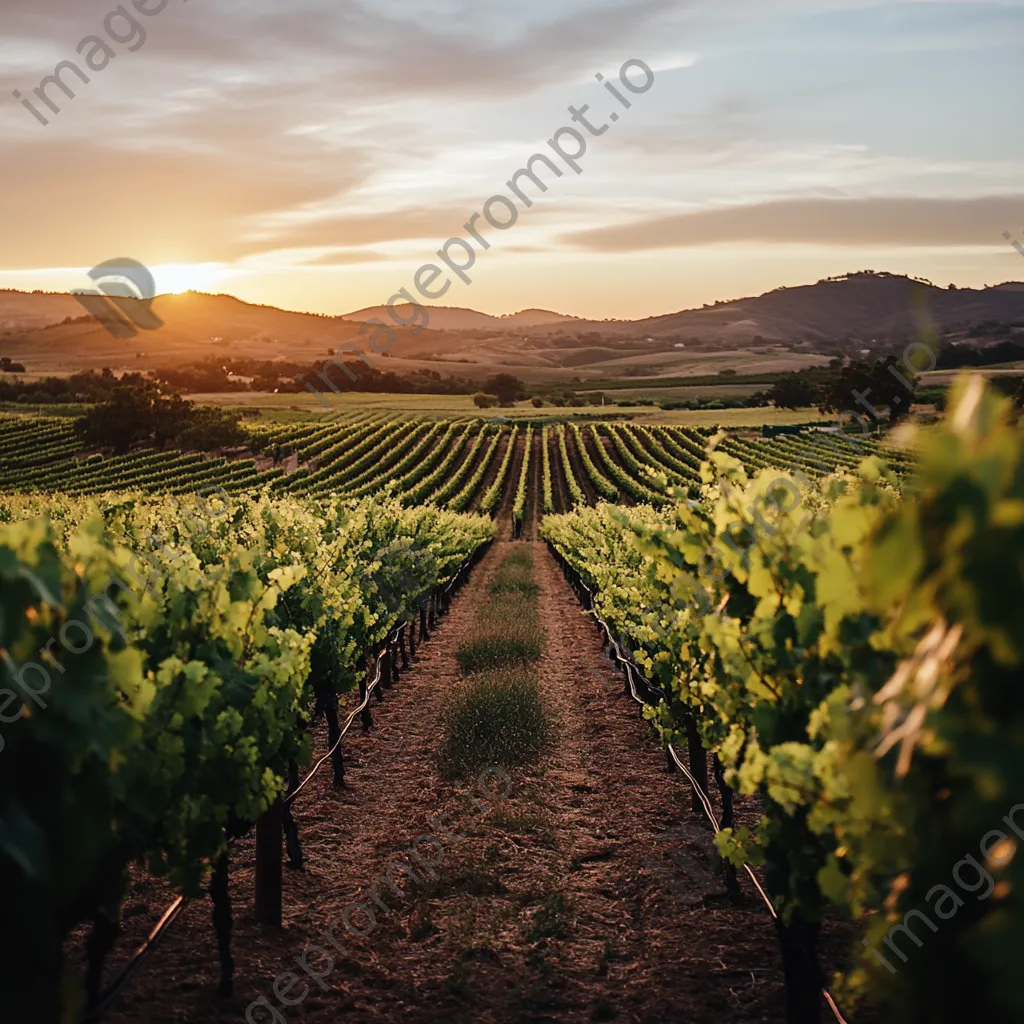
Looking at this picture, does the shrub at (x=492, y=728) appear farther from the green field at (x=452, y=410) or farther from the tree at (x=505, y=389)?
the tree at (x=505, y=389)

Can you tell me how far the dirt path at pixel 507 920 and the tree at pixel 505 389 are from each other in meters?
114

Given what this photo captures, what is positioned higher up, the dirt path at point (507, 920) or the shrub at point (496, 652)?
the dirt path at point (507, 920)

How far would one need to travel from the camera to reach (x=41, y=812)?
316 centimetres

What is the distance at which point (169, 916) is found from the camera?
562 centimetres

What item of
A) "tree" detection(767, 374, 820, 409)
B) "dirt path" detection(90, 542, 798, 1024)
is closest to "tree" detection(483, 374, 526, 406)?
"tree" detection(767, 374, 820, 409)

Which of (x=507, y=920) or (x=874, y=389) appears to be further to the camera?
(x=874, y=389)

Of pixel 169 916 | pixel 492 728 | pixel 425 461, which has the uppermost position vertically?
pixel 169 916

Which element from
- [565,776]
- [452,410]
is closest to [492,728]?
[565,776]

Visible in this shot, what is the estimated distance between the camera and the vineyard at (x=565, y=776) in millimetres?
2238

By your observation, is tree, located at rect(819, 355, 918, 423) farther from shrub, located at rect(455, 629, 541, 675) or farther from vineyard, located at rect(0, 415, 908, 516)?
shrub, located at rect(455, 629, 541, 675)

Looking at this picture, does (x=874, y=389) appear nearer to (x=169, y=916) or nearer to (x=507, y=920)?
(x=507, y=920)

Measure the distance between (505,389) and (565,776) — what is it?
118 metres

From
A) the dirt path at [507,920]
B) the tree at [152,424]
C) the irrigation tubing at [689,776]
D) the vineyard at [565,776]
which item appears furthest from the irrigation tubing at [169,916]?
the tree at [152,424]

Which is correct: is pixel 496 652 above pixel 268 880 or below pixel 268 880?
below
